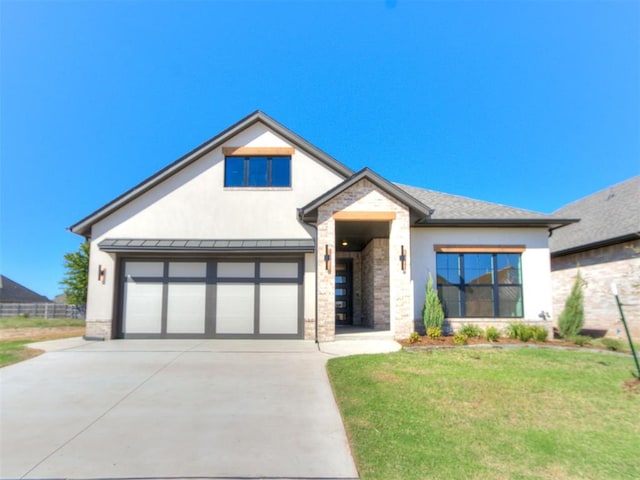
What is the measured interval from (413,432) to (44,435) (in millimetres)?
4671

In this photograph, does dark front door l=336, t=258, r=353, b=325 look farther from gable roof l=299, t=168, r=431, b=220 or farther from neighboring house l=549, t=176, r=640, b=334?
neighboring house l=549, t=176, r=640, b=334

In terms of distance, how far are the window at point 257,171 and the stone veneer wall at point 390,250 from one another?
8.68 ft

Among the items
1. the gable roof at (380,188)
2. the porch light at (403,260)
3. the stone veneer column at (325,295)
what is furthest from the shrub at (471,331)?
the stone veneer column at (325,295)

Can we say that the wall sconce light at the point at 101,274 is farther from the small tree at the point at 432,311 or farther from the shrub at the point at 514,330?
the shrub at the point at 514,330

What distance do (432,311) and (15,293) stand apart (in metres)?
53.4

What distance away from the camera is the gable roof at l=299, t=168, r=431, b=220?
36.2 feet

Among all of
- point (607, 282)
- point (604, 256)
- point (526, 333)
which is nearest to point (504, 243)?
point (526, 333)

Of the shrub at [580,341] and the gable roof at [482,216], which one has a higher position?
the gable roof at [482,216]

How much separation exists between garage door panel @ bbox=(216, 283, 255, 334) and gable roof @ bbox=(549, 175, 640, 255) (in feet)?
43.3

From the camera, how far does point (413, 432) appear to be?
442cm

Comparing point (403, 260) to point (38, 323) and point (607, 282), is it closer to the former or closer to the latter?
point (607, 282)

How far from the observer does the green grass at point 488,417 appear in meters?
3.66

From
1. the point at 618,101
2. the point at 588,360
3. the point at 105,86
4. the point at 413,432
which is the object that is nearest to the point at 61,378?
the point at 413,432

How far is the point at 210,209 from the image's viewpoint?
1270 centimetres
